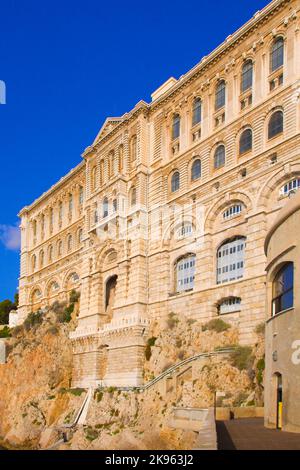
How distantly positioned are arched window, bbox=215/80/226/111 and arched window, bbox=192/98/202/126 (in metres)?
2.10

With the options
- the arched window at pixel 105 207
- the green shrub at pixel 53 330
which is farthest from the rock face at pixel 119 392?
the arched window at pixel 105 207

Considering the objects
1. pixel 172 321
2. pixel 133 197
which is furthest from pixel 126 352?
pixel 133 197

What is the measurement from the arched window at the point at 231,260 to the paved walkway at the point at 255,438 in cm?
1886

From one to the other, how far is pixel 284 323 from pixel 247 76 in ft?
92.1

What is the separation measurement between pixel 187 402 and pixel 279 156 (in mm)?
18247

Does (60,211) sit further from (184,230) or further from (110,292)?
(184,230)

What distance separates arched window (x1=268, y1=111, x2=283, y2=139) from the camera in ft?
121

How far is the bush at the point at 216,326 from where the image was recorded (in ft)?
120

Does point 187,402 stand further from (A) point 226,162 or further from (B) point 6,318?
(B) point 6,318

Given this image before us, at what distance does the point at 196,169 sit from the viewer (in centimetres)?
4428

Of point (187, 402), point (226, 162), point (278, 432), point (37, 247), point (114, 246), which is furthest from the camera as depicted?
point (37, 247)

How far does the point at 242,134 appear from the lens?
4019cm

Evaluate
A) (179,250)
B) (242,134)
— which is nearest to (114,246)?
(179,250)

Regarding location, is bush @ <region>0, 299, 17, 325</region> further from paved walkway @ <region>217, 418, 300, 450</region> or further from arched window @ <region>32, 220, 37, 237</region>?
paved walkway @ <region>217, 418, 300, 450</region>
